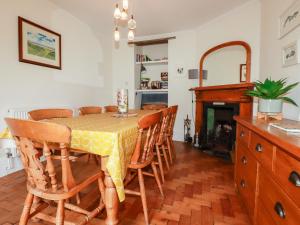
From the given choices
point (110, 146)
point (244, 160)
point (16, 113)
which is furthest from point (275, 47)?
point (16, 113)

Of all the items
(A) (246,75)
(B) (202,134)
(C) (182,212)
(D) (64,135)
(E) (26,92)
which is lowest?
(C) (182,212)

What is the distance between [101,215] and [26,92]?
196 cm

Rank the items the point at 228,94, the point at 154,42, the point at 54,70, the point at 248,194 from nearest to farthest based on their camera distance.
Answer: the point at 248,194 → the point at 54,70 → the point at 228,94 → the point at 154,42

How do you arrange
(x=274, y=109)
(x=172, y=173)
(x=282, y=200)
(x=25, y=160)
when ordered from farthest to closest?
(x=172, y=173) < (x=274, y=109) < (x=25, y=160) < (x=282, y=200)

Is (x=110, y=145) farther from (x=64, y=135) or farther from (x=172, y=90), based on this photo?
(x=172, y=90)

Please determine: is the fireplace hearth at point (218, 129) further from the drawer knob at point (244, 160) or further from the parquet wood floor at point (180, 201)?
the drawer knob at point (244, 160)

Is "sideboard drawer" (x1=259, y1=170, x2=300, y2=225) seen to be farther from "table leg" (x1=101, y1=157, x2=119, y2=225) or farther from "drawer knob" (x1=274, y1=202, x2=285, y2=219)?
"table leg" (x1=101, y1=157, x2=119, y2=225)

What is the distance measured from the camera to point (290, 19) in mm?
1829

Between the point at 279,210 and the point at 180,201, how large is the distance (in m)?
1.00

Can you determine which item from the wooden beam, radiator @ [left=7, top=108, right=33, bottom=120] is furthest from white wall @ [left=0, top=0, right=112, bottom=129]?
the wooden beam

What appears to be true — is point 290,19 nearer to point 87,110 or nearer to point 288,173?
point 288,173

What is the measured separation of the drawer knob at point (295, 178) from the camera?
703mm

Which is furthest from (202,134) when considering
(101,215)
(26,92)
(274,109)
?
(26,92)

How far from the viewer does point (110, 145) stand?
1.07m
